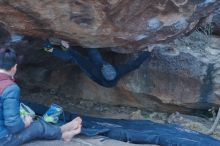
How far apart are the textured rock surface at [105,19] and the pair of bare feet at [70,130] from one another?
0.73 m

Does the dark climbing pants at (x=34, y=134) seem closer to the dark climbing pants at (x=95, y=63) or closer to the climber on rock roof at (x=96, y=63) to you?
the climber on rock roof at (x=96, y=63)

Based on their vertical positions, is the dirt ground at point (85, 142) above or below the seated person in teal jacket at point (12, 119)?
below

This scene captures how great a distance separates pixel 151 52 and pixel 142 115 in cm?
81

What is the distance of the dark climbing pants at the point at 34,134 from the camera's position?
3.68 m

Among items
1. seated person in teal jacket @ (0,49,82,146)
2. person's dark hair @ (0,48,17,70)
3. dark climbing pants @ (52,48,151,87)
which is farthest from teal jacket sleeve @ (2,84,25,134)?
dark climbing pants @ (52,48,151,87)

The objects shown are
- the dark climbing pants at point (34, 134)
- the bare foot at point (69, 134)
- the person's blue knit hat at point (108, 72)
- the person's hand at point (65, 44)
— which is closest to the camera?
the dark climbing pants at point (34, 134)

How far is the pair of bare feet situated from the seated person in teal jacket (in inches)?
3.9

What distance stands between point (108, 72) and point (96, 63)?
0.21 m

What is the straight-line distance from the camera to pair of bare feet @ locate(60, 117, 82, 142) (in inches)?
160

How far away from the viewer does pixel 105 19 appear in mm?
3928

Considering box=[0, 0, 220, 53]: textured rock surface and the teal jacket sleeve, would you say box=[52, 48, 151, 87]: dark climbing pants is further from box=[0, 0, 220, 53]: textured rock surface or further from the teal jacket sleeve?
the teal jacket sleeve

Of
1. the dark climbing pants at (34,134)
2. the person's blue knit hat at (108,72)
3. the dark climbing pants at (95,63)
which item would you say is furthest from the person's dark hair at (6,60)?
the person's blue knit hat at (108,72)

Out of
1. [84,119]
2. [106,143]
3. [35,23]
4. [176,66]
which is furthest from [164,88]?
[35,23]

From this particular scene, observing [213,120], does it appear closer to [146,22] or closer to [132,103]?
[132,103]
